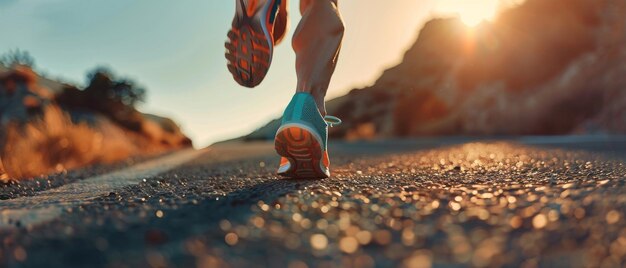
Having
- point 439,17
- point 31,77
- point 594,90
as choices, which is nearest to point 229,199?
point 31,77

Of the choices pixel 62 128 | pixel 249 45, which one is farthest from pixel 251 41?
pixel 62 128

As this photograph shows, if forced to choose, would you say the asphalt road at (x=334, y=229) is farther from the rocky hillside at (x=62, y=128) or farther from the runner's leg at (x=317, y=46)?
the rocky hillside at (x=62, y=128)

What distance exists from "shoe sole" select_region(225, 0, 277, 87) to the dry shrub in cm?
282

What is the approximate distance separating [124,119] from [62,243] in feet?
61.8

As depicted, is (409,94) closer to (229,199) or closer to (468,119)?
(468,119)

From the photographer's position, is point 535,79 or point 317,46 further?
point 535,79

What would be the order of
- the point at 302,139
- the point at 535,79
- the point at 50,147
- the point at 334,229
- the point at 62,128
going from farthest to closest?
the point at 535,79
the point at 62,128
the point at 50,147
the point at 302,139
the point at 334,229

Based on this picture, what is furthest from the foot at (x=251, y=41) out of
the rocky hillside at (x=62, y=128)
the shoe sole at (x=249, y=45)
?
the rocky hillside at (x=62, y=128)

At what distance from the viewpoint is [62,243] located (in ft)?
3.74

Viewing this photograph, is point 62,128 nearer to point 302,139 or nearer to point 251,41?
point 251,41

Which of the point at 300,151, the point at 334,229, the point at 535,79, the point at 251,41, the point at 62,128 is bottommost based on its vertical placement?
the point at 334,229

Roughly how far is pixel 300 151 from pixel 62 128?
553 centimetres

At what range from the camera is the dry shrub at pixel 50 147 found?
499 cm

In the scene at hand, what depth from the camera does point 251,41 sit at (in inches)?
98.0
